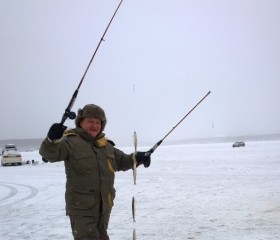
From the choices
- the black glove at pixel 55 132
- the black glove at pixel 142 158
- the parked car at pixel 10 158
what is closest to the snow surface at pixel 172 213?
the black glove at pixel 142 158

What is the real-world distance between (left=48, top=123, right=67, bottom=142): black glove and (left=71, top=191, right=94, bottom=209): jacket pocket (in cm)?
59

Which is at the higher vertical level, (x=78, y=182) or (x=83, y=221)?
(x=78, y=182)

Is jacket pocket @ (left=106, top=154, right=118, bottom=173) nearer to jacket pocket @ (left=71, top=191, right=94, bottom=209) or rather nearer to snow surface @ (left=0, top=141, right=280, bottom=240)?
jacket pocket @ (left=71, top=191, right=94, bottom=209)

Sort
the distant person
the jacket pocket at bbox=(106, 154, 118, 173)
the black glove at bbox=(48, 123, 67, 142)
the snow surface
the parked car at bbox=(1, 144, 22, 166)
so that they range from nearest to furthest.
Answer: the black glove at bbox=(48, 123, 67, 142) < the distant person < the jacket pocket at bbox=(106, 154, 118, 173) < the snow surface < the parked car at bbox=(1, 144, 22, 166)

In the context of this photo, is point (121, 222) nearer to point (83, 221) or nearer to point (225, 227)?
point (225, 227)

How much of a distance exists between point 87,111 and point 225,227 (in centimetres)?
397

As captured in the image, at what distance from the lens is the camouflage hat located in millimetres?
3658

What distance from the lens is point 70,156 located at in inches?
136

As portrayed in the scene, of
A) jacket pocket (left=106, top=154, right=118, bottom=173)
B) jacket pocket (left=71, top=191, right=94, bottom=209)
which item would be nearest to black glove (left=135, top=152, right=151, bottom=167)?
jacket pocket (left=106, top=154, right=118, bottom=173)

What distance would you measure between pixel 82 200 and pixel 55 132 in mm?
706

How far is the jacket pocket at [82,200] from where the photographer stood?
11.0ft

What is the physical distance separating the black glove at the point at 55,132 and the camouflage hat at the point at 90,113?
20.5 inches

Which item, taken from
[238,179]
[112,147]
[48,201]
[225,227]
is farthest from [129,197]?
[112,147]

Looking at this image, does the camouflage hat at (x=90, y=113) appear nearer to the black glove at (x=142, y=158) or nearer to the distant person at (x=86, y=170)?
the distant person at (x=86, y=170)
